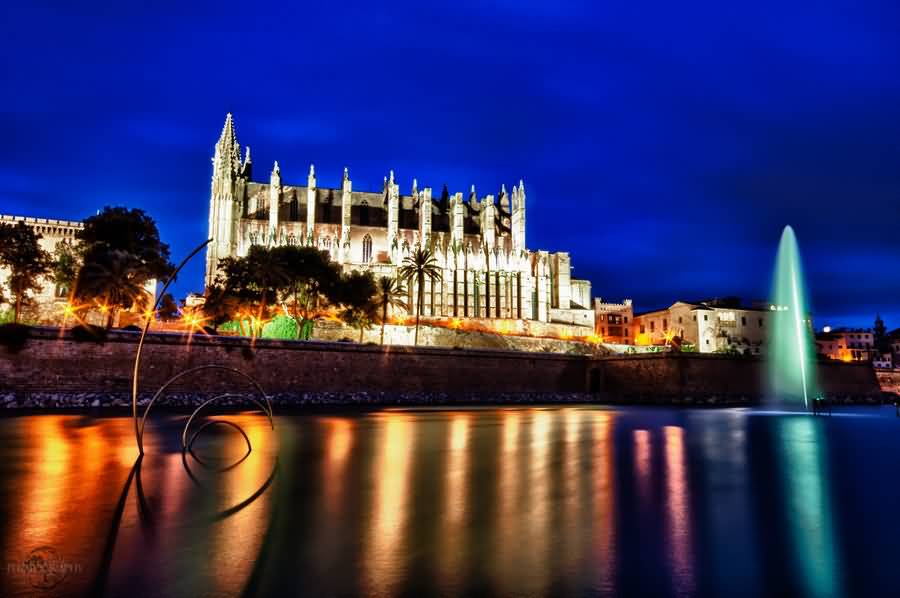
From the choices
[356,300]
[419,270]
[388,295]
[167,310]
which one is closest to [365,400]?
[356,300]

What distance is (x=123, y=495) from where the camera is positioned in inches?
345

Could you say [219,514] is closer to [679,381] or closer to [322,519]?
[322,519]

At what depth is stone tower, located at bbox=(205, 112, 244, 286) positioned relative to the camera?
6450 centimetres

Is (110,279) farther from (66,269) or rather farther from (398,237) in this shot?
(398,237)

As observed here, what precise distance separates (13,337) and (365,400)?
1666cm

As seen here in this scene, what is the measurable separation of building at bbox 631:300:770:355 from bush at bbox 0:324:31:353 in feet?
204

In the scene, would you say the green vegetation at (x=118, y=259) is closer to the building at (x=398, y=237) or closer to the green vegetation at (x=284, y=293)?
the green vegetation at (x=284, y=293)

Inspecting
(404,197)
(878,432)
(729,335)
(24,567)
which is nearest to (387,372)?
(878,432)

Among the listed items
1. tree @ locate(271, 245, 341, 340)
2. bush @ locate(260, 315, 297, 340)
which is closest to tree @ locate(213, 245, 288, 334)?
tree @ locate(271, 245, 341, 340)

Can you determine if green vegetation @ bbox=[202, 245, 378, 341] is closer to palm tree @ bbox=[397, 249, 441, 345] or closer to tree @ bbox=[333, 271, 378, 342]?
tree @ bbox=[333, 271, 378, 342]

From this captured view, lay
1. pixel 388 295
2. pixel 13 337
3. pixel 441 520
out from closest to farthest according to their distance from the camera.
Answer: pixel 441 520, pixel 13 337, pixel 388 295

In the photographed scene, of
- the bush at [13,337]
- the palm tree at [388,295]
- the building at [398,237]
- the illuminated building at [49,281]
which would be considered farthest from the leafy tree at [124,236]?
the building at [398,237]

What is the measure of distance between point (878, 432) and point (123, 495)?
24887 mm

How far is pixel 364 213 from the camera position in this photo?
75.3 m
